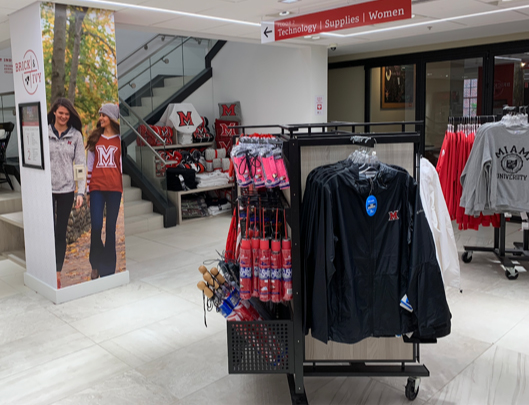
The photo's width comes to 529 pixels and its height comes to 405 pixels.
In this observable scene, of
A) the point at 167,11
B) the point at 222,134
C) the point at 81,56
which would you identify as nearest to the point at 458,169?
the point at 167,11

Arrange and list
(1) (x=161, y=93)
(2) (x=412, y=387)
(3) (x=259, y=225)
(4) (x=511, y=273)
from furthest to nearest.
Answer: (1) (x=161, y=93), (4) (x=511, y=273), (2) (x=412, y=387), (3) (x=259, y=225)

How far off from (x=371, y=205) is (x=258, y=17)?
3.39 meters

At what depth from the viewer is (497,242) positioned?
5.64m

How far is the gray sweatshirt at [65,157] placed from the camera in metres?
4.47

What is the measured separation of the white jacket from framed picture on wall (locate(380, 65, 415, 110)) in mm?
6288

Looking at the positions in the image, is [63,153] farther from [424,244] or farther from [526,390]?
[526,390]

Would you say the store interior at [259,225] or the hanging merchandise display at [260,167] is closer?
the hanging merchandise display at [260,167]

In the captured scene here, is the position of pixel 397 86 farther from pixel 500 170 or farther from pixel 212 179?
pixel 500 170

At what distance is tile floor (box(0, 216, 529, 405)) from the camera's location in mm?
3018

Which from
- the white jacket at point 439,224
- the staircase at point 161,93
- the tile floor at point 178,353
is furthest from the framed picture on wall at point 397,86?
the white jacket at point 439,224

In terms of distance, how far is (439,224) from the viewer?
2908 mm

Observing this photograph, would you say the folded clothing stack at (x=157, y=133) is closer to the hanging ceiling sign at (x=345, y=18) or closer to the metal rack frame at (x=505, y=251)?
the hanging ceiling sign at (x=345, y=18)

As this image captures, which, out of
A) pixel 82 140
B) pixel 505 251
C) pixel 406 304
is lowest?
pixel 505 251

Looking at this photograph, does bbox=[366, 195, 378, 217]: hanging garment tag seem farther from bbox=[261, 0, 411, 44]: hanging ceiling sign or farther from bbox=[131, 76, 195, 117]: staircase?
bbox=[131, 76, 195, 117]: staircase
